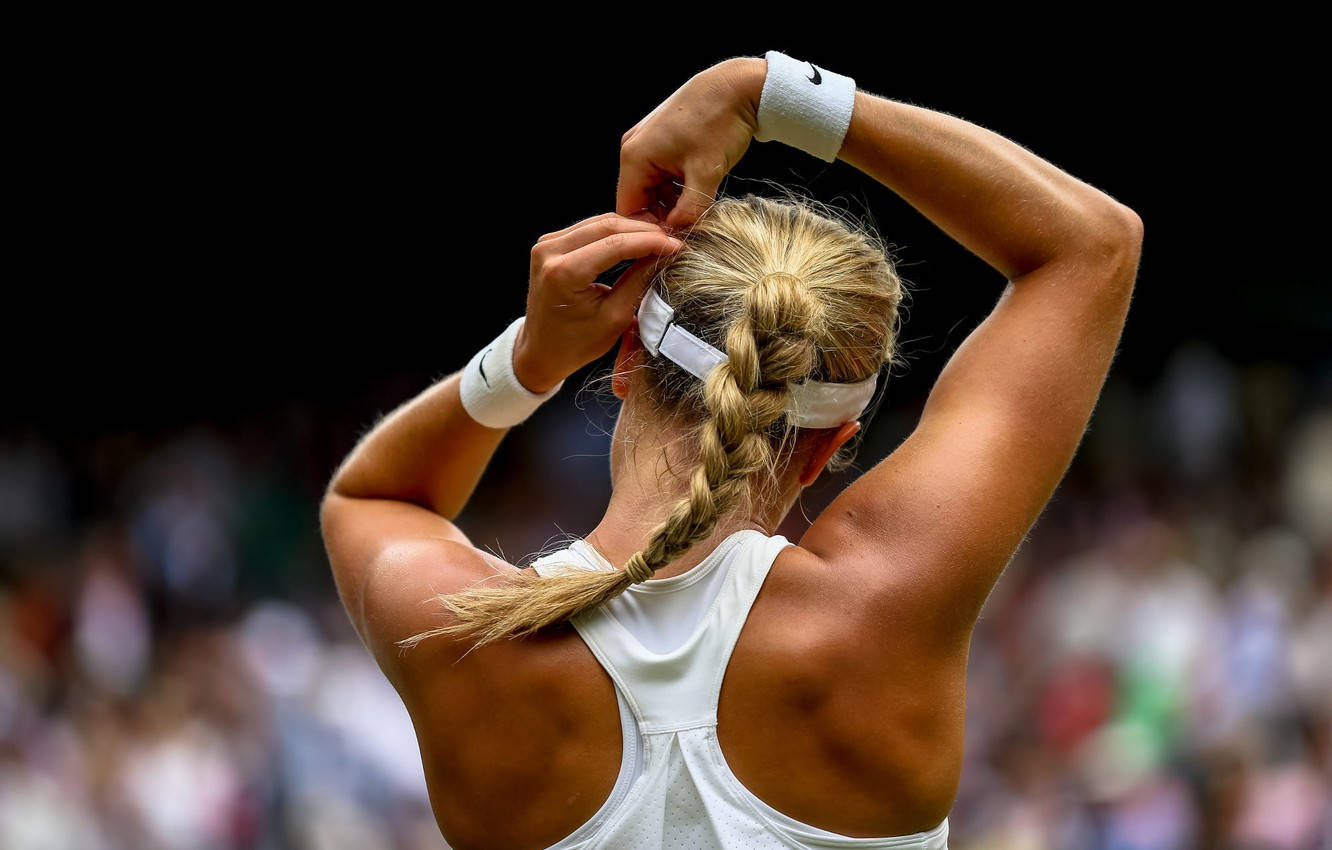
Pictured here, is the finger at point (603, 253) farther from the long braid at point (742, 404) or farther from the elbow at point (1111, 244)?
the elbow at point (1111, 244)

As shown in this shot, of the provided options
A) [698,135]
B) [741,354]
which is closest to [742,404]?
[741,354]

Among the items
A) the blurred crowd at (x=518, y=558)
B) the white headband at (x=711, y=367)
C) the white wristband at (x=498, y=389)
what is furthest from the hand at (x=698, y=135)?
the blurred crowd at (x=518, y=558)

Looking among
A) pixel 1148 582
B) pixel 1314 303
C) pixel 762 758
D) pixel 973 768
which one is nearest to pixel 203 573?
pixel 973 768

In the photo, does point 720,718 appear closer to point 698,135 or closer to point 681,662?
point 681,662

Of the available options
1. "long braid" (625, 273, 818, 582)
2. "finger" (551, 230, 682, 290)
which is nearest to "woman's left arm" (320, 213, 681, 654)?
"finger" (551, 230, 682, 290)

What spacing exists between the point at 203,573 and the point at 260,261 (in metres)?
2.18

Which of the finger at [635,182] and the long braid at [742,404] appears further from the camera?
the finger at [635,182]

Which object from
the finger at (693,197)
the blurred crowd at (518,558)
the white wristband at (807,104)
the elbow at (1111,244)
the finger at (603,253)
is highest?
the white wristband at (807,104)

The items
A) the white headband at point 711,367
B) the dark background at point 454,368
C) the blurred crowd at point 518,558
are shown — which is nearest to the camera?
the white headband at point 711,367

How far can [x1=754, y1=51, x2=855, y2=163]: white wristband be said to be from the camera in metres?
1.42

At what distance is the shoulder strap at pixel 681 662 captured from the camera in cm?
125

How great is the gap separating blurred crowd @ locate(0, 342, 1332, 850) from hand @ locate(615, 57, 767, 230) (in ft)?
13.3

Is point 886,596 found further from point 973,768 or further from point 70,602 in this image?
point 70,602

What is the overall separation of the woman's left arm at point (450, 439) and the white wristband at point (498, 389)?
0.07ft
